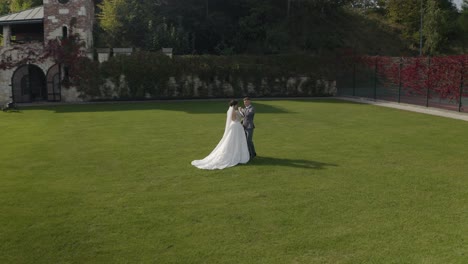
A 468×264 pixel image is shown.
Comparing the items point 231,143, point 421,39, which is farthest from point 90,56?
point 421,39

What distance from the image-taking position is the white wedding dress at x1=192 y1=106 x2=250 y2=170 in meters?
→ 14.8

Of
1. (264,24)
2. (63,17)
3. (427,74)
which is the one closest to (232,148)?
(427,74)

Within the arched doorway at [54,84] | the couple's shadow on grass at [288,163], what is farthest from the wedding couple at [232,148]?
the arched doorway at [54,84]

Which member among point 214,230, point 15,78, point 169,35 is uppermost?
point 169,35

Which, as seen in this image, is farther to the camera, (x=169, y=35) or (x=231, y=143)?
(x=169, y=35)

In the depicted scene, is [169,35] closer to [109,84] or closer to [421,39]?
[109,84]

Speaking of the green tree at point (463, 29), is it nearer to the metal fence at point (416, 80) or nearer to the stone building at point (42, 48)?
the metal fence at point (416, 80)

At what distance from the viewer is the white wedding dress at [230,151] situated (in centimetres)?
1481

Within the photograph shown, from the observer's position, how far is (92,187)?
12.3 metres

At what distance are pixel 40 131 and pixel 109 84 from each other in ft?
62.0

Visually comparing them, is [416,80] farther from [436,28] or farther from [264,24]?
[436,28]

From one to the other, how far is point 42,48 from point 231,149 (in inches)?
1178

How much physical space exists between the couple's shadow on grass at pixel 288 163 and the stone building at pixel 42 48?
28.8 meters

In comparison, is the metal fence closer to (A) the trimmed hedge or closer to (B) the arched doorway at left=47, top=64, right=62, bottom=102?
(A) the trimmed hedge
